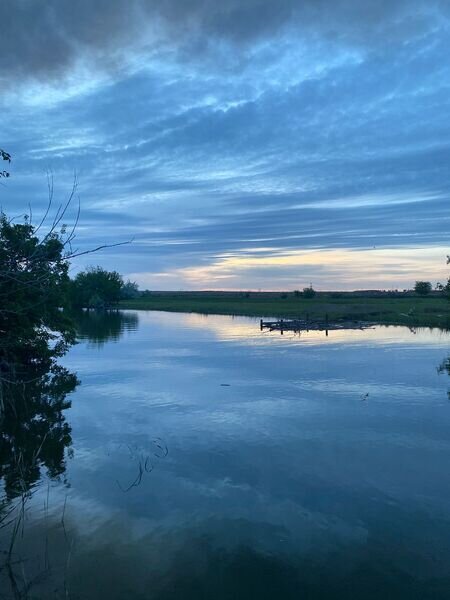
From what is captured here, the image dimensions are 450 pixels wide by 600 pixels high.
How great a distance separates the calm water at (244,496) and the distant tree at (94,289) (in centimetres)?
11725

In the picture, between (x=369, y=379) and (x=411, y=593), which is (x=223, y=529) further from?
(x=369, y=379)

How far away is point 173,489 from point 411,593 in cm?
750

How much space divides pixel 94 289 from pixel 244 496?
139 m

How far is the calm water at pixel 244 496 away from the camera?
10703 millimetres

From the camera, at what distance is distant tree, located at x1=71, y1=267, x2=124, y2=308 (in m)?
145

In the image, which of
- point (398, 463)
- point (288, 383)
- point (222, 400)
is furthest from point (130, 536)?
point (288, 383)

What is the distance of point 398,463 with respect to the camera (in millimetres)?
17500

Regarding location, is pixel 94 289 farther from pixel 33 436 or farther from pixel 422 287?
pixel 33 436

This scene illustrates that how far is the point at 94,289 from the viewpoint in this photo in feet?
484

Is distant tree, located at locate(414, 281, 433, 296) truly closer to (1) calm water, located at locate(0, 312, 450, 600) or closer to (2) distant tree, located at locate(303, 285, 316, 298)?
(2) distant tree, located at locate(303, 285, 316, 298)

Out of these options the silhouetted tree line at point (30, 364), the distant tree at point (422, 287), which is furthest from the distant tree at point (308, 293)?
the silhouetted tree line at point (30, 364)

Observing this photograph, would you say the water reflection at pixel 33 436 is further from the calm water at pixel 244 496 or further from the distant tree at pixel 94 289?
the distant tree at pixel 94 289

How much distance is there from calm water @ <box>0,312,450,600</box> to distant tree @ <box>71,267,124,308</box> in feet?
385

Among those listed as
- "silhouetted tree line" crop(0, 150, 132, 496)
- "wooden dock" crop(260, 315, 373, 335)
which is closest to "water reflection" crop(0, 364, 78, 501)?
"silhouetted tree line" crop(0, 150, 132, 496)
